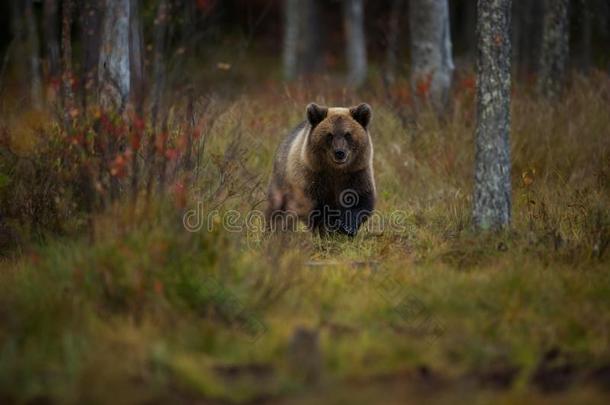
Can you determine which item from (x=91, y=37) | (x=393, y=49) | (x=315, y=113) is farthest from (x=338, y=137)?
(x=393, y=49)

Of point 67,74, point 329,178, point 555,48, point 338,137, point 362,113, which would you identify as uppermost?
point 67,74

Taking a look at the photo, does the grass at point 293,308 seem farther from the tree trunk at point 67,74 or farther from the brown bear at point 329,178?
the brown bear at point 329,178

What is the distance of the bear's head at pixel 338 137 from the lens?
297 inches

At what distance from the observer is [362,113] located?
7707 millimetres

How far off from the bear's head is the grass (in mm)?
735

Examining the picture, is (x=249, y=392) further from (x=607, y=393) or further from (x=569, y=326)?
(x=569, y=326)

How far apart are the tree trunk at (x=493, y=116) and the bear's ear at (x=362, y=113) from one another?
1.44 m

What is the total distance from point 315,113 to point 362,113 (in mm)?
430

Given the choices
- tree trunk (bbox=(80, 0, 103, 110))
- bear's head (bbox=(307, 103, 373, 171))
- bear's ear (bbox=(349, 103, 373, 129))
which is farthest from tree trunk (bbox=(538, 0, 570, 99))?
tree trunk (bbox=(80, 0, 103, 110))

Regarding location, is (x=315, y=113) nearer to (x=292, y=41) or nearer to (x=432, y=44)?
(x=432, y=44)

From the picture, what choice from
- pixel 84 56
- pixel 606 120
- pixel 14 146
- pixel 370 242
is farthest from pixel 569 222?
pixel 14 146

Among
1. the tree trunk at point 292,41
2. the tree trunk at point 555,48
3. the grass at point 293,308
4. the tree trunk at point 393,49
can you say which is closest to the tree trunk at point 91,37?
the grass at point 293,308

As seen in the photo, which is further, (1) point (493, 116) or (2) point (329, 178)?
(2) point (329, 178)

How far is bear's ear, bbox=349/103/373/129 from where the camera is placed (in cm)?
765
